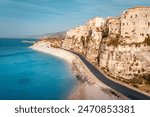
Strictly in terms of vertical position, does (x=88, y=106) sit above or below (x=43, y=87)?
above

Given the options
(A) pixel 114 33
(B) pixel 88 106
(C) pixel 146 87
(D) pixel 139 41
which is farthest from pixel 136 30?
(B) pixel 88 106

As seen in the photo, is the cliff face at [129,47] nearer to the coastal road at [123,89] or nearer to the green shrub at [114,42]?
the green shrub at [114,42]

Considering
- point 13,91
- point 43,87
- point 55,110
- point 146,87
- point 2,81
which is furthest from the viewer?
point 2,81

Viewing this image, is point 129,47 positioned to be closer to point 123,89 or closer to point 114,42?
point 114,42

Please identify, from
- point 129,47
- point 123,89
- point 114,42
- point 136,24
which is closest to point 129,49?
point 129,47

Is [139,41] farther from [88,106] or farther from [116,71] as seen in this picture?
[88,106]

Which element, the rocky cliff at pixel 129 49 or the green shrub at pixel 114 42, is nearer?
the rocky cliff at pixel 129 49

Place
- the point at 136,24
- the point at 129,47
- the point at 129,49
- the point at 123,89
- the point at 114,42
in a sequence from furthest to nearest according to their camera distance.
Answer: the point at 114,42 < the point at 136,24 < the point at 129,47 < the point at 129,49 < the point at 123,89

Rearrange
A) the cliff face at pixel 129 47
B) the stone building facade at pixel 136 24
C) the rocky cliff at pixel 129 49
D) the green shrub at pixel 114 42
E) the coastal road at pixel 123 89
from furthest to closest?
the green shrub at pixel 114 42 < the stone building facade at pixel 136 24 < the cliff face at pixel 129 47 < the rocky cliff at pixel 129 49 < the coastal road at pixel 123 89

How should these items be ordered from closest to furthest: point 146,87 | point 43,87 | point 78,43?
point 146,87
point 43,87
point 78,43

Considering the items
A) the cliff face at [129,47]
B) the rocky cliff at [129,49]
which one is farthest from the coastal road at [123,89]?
the cliff face at [129,47]

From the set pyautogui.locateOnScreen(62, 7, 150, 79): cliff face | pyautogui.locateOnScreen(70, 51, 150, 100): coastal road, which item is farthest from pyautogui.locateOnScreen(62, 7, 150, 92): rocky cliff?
pyautogui.locateOnScreen(70, 51, 150, 100): coastal road
